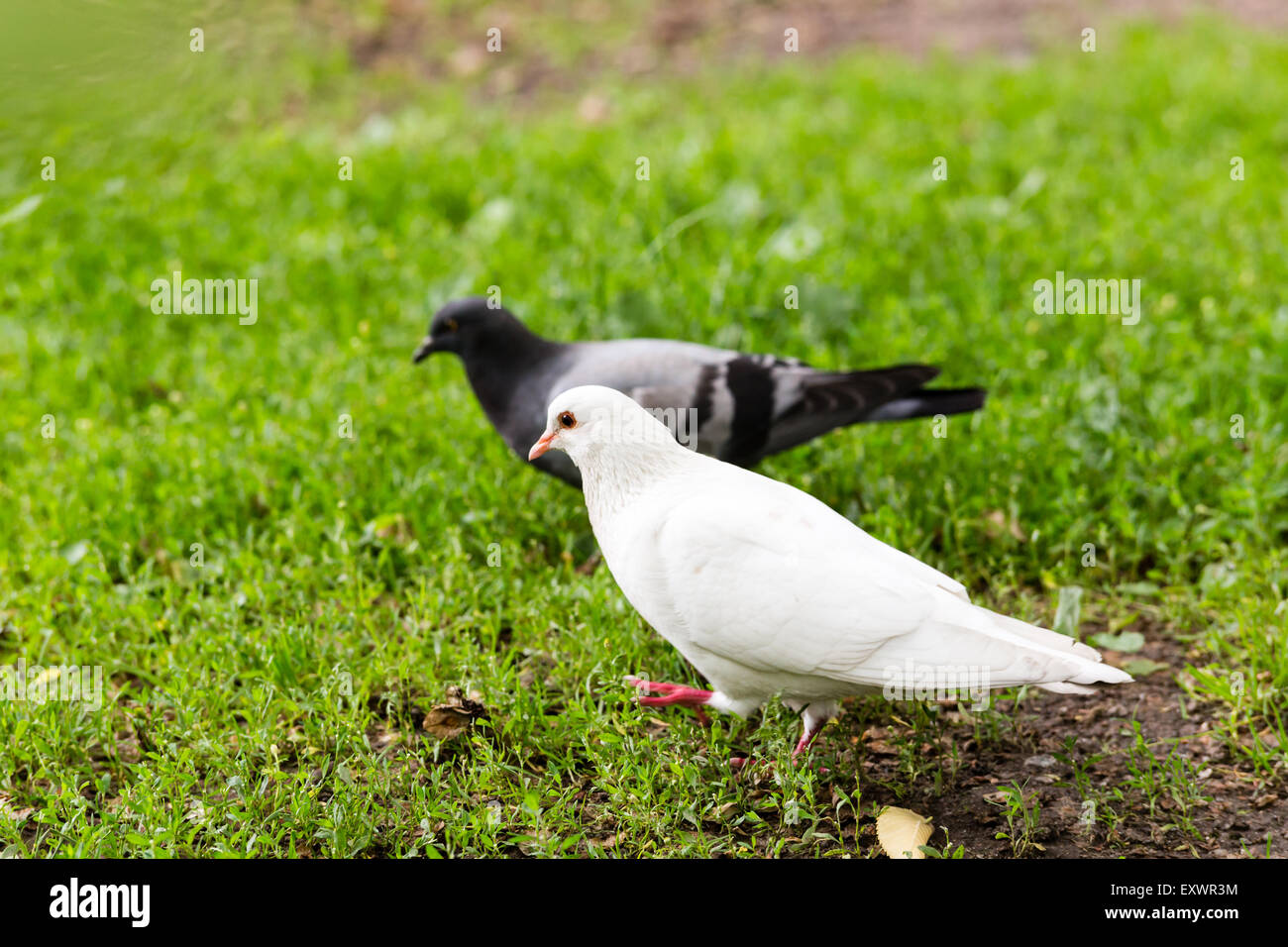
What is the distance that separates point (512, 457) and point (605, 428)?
1455 mm

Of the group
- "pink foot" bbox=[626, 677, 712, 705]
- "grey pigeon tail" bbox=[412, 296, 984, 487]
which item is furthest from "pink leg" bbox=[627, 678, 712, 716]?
"grey pigeon tail" bbox=[412, 296, 984, 487]

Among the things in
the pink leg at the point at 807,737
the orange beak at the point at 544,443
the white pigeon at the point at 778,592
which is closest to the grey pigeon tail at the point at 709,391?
the orange beak at the point at 544,443

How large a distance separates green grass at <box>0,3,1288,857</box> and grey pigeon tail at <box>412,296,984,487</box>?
29 cm

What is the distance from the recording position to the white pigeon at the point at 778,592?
2.52 metres

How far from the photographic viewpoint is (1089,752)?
301 centimetres

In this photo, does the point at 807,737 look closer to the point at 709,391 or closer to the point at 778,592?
the point at 778,592

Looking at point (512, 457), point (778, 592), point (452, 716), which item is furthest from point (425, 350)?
point (778, 592)

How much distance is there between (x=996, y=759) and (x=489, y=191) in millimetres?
4052

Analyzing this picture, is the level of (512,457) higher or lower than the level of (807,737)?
higher

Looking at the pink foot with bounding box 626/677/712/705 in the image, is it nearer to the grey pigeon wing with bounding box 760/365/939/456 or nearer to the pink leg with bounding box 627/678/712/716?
the pink leg with bounding box 627/678/712/716

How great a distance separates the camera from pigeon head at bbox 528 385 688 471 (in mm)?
2777

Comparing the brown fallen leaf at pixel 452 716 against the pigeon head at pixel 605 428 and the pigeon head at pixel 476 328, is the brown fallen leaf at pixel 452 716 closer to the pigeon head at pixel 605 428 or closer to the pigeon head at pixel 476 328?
the pigeon head at pixel 605 428

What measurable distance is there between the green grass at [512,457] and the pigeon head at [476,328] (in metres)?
0.40

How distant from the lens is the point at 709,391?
3697mm
